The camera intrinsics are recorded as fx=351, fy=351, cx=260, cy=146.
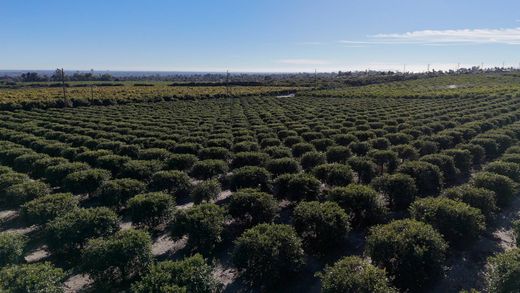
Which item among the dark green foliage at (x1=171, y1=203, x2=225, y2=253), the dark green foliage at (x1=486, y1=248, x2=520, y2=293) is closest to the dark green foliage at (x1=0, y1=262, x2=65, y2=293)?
the dark green foliage at (x1=171, y1=203, x2=225, y2=253)

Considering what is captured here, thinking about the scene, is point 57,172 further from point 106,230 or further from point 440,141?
point 440,141

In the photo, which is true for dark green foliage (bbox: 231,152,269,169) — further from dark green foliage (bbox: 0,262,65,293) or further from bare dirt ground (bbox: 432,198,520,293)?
dark green foliage (bbox: 0,262,65,293)

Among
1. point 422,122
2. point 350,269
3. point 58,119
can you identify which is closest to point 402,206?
point 350,269

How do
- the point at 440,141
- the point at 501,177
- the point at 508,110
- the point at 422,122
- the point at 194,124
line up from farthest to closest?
the point at 508,110 < the point at 194,124 < the point at 422,122 < the point at 440,141 < the point at 501,177

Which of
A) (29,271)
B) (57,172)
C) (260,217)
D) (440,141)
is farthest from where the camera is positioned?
(440,141)

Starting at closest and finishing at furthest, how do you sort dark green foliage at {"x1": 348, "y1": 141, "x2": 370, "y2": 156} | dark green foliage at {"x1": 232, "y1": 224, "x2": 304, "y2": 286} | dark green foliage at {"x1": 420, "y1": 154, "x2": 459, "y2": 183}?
dark green foliage at {"x1": 232, "y1": 224, "x2": 304, "y2": 286} < dark green foliage at {"x1": 420, "y1": 154, "x2": 459, "y2": 183} < dark green foliage at {"x1": 348, "y1": 141, "x2": 370, "y2": 156}

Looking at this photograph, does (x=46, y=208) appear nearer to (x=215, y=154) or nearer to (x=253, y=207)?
(x=253, y=207)

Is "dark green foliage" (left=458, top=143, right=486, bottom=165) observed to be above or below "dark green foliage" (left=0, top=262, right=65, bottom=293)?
above
